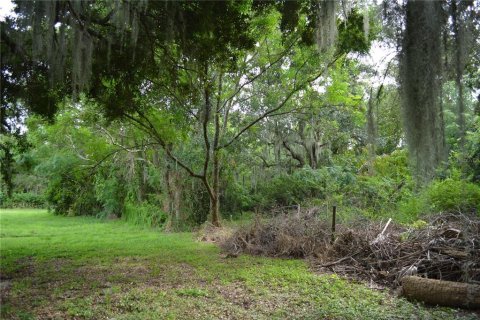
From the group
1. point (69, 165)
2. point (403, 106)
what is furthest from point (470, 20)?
point (69, 165)

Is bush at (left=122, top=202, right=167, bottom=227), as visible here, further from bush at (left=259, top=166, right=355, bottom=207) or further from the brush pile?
the brush pile

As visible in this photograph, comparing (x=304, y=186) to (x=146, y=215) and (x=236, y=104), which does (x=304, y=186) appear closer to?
(x=236, y=104)

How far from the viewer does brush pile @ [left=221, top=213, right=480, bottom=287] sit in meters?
5.59

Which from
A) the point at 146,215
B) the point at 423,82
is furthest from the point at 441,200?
the point at 146,215

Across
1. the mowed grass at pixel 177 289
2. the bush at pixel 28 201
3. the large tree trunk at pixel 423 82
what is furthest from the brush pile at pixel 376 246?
the bush at pixel 28 201

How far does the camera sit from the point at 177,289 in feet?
17.7

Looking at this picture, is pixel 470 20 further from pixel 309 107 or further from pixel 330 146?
pixel 330 146

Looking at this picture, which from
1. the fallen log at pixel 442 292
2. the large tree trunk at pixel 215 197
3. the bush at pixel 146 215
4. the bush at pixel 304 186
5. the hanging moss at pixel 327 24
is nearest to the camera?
the fallen log at pixel 442 292

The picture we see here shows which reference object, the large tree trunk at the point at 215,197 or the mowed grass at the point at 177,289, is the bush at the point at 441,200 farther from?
the large tree trunk at the point at 215,197

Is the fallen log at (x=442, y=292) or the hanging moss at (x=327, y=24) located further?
the hanging moss at (x=327, y=24)

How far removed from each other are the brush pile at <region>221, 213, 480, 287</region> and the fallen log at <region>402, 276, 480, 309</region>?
0.86 feet

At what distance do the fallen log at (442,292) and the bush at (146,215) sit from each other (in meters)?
9.55

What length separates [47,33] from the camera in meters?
4.59

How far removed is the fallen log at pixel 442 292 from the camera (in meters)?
4.81
